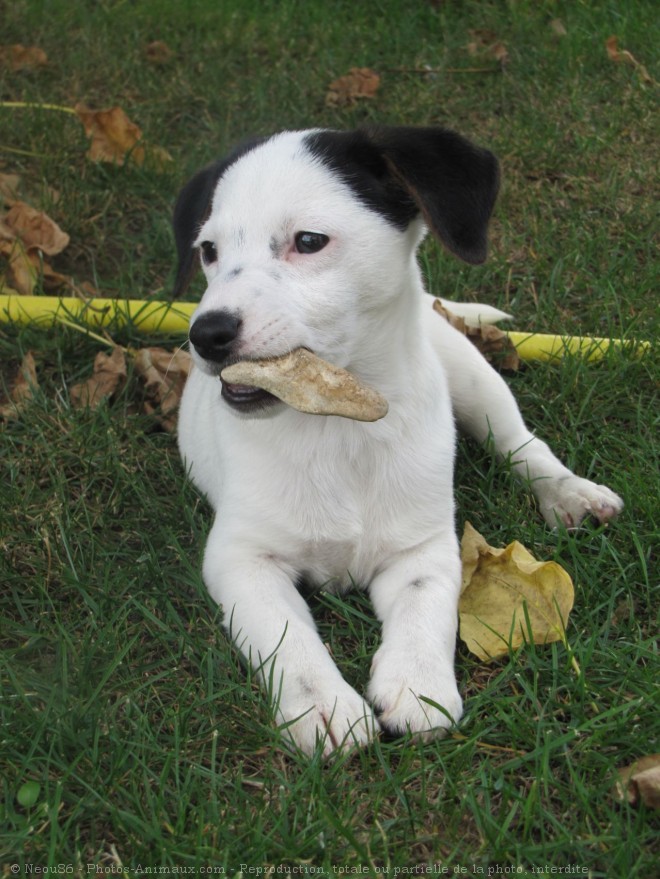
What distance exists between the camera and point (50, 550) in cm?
344

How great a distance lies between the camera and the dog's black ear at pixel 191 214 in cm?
364

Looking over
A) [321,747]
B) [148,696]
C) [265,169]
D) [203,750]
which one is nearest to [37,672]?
[148,696]

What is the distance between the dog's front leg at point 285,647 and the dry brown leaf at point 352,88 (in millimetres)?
3936

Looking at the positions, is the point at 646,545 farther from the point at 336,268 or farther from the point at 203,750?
the point at 203,750

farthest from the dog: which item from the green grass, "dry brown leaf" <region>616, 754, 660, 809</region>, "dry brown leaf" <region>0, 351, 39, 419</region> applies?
"dry brown leaf" <region>0, 351, 39, 419</region>

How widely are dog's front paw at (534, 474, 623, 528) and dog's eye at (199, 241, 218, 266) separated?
4.67ft

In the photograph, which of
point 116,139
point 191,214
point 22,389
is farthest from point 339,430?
point 116,139

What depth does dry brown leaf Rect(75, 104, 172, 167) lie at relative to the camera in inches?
228

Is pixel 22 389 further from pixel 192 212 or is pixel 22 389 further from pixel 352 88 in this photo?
pixel 352 88

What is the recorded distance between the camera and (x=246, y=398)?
2.99 metres

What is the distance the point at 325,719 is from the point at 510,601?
2.41 ft

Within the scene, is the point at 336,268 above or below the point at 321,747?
above

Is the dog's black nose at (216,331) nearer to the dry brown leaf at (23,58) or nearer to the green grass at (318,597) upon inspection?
the green grass at (318,597)

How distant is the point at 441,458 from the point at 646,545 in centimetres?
71
